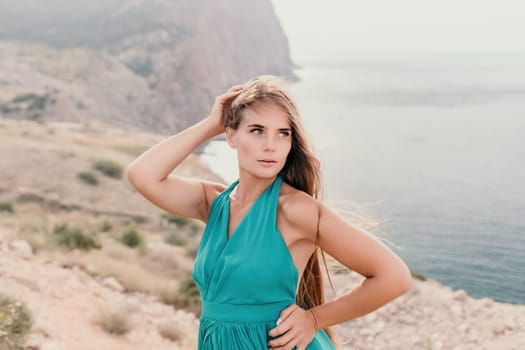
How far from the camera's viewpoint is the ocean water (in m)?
7.70

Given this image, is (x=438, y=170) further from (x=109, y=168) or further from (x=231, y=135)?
(x=231, y=135)

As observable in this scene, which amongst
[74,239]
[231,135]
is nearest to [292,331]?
[231,135]

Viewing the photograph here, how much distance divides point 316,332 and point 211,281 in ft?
1.56

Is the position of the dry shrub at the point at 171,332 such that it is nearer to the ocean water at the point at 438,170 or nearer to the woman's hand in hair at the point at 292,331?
the ocean water at the point at 438,170

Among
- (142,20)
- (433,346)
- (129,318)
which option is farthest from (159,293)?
(142,20)

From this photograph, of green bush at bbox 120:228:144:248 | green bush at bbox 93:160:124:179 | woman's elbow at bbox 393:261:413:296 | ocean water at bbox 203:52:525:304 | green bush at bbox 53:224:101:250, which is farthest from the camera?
green bush at bbox 93:160:124:179

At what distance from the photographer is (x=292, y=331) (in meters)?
2.33

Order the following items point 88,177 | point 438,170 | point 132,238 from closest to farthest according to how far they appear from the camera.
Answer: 1. point 132,238
2. point 88,177
3. point 438,170

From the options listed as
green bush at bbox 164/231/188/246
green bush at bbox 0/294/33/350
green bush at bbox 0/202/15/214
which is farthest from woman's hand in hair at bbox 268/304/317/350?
green bush at bbox 0/202/15/214

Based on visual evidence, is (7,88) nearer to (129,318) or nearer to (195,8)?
(195,8)

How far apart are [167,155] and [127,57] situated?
58417 mm

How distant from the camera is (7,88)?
45594 mm

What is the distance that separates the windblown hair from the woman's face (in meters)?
0.03

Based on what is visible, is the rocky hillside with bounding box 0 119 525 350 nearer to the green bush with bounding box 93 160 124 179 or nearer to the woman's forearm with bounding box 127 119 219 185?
the woman's forearm with bounding box 127 119 219 185
